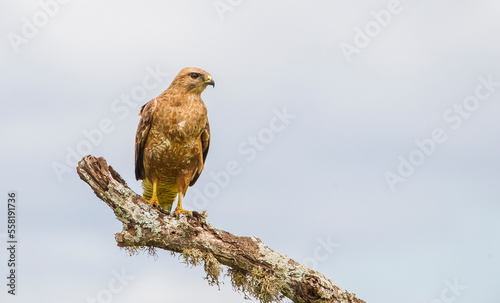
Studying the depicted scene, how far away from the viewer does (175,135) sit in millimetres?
6867

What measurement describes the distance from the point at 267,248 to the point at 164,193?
2205mm

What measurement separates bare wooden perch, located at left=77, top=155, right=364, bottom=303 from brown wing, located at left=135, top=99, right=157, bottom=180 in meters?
1.27

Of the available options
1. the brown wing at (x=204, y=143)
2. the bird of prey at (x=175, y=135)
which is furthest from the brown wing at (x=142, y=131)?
the brown wing at (x=204, y=143)

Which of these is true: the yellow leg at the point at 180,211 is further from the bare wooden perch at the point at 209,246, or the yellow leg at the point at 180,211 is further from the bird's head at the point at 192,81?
the bird's head at the point at 192,81

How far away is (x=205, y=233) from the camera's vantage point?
5785mm

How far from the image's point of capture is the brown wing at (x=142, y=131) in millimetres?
6953

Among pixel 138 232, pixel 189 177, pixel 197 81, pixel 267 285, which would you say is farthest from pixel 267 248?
pixel 197 81

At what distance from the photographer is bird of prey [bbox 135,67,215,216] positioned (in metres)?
Result: 6.88

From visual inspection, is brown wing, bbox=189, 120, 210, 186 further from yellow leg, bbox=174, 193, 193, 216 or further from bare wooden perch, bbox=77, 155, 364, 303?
bare wooden perch, bbox=77, 155, 364, 303

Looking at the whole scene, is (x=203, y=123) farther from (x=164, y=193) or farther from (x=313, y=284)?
(x=313, y=284)

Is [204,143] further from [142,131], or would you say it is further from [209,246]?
[209,246]

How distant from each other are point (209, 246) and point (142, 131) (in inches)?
78.3

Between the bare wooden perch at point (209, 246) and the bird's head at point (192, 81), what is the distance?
175 centimetres

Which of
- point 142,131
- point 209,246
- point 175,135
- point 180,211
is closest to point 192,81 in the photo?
point 175,135
